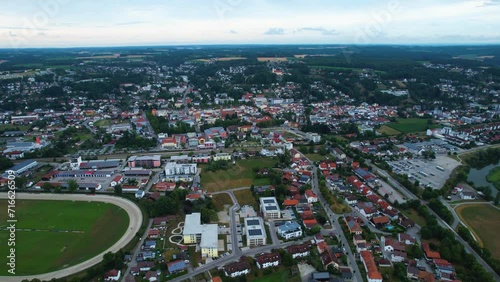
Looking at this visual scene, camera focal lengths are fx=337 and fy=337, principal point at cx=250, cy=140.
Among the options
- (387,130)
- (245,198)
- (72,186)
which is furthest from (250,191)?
(387,130)

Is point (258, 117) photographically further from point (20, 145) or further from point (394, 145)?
point (20, 145)

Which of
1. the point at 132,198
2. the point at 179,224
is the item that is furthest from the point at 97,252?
the point at 132,198

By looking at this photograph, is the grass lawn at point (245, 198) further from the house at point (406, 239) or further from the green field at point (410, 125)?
the green field at point (410, 125)

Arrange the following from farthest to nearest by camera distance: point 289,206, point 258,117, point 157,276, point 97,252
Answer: point 258,117, point 289,206, point 97,252, point 157,276

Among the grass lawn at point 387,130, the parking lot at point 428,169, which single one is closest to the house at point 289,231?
the parking lot at point 428,169

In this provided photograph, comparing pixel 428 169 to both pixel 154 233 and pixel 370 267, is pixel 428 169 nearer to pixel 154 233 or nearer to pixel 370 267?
pixel 370 267
